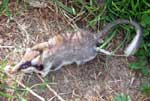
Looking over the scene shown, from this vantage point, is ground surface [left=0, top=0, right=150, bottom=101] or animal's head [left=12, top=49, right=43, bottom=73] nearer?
animal's head [left=12, top=49, right=43, bottom=73]

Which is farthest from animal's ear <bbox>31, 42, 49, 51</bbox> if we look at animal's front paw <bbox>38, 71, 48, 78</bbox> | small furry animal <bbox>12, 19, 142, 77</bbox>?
animal's front paw <bbox>38, 71, 48, 78</bbox>

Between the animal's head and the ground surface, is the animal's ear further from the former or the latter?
the ground surface

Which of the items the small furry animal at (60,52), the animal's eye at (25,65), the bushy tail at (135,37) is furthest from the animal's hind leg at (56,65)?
the bushy tail at (135,37)

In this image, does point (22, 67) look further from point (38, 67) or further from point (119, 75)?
point (119, 75)

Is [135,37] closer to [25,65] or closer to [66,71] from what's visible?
[66,71]

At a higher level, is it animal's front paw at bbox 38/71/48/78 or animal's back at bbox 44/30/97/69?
animal's back at bbox 44/30/97/69
